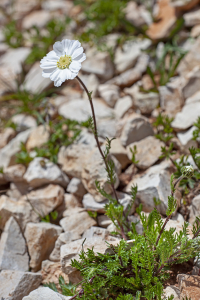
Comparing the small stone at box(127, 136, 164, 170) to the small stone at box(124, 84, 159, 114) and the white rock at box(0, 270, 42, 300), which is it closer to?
the small stone at box(124, 84, 159, 114)

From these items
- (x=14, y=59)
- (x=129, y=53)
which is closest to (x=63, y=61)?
(x=129, y=53)

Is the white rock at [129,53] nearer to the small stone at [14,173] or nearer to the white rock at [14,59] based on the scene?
the white rock at [14,59]

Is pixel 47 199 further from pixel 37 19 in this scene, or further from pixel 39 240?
pixel 37 19

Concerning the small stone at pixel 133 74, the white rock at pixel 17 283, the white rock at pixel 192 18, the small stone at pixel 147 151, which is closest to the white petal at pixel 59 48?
the small stone at pixel 147 151

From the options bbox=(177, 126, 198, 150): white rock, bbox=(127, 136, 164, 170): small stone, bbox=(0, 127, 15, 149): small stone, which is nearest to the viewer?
bbox=(177, 126, 198, 150): white rock

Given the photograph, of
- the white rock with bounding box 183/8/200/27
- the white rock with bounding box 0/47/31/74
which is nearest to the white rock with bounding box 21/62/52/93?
the white rock with bounding box 0/47/31/74
